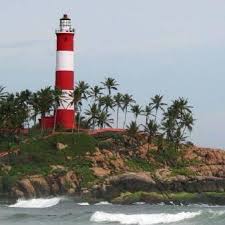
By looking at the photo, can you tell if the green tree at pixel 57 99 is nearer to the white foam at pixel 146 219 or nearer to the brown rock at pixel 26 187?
the brown rock at pixel 26 187

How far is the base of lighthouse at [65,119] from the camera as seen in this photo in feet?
318

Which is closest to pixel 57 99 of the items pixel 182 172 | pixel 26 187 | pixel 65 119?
pixel 65 119

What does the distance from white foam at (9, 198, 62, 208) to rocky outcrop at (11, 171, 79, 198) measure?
40.7 inches

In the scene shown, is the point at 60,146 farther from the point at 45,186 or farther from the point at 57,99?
the point at 45,186

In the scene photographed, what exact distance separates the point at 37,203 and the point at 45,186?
4.11 meters

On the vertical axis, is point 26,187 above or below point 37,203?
above

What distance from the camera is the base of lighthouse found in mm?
97000

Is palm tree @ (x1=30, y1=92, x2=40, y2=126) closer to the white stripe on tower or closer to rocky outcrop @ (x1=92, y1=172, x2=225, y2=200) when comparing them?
the white stripe on tower

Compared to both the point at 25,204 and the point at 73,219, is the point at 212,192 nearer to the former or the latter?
the point at 25,204

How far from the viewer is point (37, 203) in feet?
272

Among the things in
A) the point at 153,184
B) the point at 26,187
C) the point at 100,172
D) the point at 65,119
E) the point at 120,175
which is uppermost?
the point at 65,119

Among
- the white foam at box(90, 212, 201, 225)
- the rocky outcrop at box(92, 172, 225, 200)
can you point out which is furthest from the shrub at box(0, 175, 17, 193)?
the white foam at box(90, 212, 201, 225)

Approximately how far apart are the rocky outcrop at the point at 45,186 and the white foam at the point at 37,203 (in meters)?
1.03

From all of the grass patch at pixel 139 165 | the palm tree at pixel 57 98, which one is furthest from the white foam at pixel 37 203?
the palm tree at pixel 57 98
